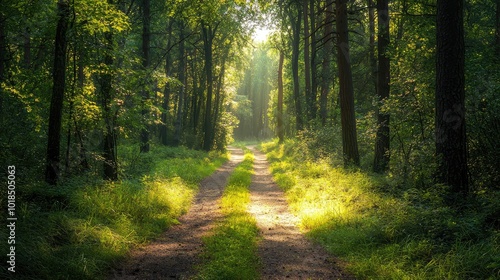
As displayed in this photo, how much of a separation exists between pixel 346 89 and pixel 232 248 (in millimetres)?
8357

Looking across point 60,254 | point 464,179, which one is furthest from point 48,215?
point 464,179

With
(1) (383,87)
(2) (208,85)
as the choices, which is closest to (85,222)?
(1) (383,87)

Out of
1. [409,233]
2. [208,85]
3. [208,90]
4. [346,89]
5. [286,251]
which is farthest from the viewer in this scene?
[208,90]

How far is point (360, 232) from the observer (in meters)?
6.26

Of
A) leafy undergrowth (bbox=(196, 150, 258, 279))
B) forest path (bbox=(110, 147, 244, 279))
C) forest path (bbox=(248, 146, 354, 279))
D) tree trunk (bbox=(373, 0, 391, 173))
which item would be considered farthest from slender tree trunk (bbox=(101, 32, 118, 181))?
tree trunk (bbox=(373, 0, 391, 173))

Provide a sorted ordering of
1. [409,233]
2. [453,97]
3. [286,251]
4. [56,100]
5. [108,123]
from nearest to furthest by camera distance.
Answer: [409,233] < [286,251] < [453,97] < [56,100] < [108,123]

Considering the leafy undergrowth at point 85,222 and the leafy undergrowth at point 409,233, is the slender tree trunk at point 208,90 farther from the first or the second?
the leafy undergrowth at point 409,233

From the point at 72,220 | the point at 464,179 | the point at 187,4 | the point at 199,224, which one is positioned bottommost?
the point at 199,224

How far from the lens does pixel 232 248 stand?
5867 mm

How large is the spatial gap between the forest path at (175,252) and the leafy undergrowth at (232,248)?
26 cm

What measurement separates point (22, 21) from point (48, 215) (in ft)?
15.3

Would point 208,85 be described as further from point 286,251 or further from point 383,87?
point 286,251

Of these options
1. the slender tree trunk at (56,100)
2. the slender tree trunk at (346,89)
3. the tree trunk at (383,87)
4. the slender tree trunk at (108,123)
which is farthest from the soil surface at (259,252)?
the tree trunk at (383,87)

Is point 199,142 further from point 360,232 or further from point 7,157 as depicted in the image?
point 360,232
